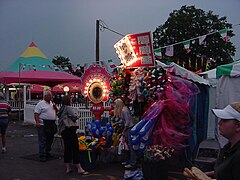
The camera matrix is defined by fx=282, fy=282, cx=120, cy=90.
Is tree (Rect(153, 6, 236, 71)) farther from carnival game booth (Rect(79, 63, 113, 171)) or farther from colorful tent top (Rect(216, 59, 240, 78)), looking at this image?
colorful tent top (Rect(216, 59, 240, 78))

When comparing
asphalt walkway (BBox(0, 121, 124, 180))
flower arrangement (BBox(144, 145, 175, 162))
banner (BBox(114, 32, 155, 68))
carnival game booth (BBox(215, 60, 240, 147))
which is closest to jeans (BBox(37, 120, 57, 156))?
asphalt walkway (BBox(0, 121, 124, 180))

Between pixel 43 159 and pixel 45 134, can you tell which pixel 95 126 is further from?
pixel 43 159

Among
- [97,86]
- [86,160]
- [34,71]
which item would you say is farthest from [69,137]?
[34,71]

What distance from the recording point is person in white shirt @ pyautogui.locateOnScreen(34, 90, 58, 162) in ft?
23.7

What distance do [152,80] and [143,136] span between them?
4.86 feet

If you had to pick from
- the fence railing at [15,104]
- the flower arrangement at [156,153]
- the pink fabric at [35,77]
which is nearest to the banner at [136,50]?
the flower arrangement at [156,153]

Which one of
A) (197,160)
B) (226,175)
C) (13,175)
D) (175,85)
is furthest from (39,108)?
(226,175)

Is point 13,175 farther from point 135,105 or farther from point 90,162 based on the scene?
point 135,105

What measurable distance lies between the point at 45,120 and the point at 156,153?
326cm

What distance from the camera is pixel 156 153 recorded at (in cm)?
539

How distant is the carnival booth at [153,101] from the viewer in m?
5.69

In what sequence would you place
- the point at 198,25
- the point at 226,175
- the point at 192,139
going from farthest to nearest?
the point at 198,25 → the point at 192,139 → the point at 226,175

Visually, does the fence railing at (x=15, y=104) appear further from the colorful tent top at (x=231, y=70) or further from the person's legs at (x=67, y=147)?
the colorful tent top at (x=231, y=70)

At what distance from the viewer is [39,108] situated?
7223 millimetres
